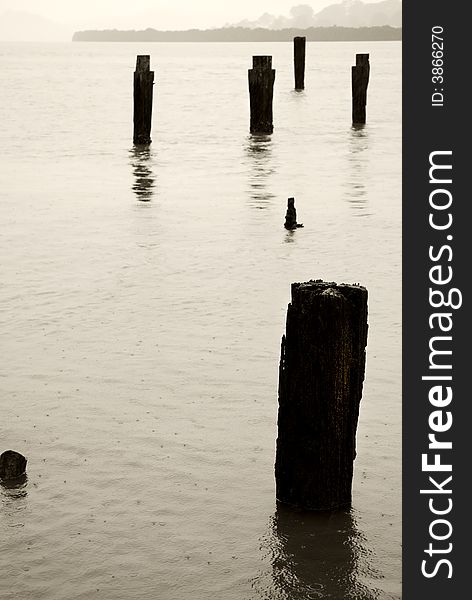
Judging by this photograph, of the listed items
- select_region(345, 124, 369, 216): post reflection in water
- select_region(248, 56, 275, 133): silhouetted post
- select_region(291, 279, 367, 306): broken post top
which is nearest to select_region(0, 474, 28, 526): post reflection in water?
select_region(291, 279, 367, 306): broken post top

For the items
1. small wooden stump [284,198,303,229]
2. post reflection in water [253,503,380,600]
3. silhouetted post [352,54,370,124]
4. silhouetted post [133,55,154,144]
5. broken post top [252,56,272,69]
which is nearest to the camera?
post reflection in water [253,503,380,600]

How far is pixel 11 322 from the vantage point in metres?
8.95

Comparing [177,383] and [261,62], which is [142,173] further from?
[177,383]

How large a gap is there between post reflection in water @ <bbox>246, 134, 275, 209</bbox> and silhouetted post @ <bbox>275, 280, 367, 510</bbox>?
31.5 feet

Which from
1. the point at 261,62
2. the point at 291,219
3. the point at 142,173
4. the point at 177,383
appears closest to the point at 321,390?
the point at 177,383

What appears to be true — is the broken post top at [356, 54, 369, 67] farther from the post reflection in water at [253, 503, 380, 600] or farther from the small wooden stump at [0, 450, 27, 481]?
the post reflection in water at [253, 503, 380, 600]

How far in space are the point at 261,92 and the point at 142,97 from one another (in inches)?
142

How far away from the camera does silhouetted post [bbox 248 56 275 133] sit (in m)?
24.1

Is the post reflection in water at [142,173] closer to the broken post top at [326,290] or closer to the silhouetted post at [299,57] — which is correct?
the broken post top at [326,290]

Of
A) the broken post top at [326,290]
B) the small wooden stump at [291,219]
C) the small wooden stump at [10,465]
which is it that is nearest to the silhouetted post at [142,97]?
the small wooden stump at [291,219]

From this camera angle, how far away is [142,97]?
22.0m

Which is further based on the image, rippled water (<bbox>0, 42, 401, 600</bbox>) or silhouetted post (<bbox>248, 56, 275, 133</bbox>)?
silhouetted post (<bbox>248, 56, 275, 133</bbox>)

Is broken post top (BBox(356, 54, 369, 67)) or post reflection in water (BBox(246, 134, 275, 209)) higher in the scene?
broken post top (BBox(356, 54, 369, 67))

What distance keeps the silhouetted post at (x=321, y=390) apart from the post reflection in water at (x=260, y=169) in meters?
9.61
